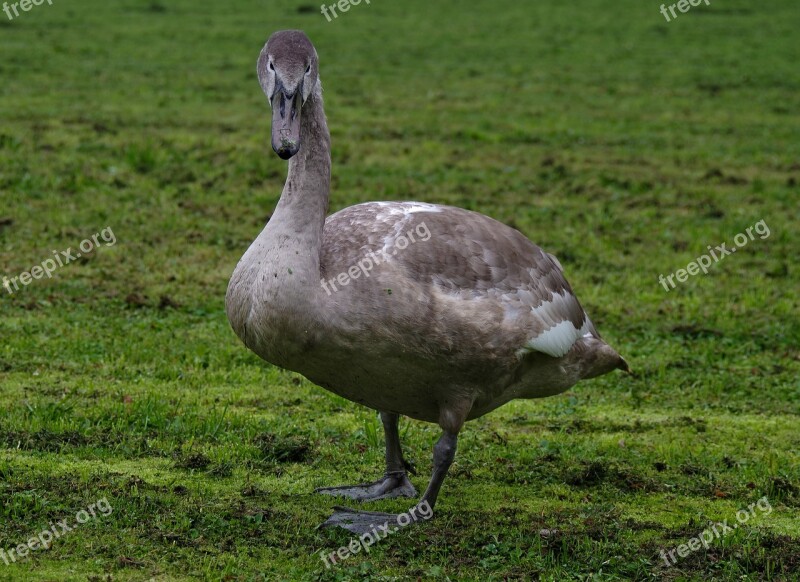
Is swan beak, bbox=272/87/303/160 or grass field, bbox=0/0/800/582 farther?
grass field, bbox=0/0/800/582

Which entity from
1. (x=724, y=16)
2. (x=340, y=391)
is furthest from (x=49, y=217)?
(x=724, y=16)

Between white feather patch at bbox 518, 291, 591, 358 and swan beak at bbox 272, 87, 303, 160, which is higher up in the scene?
swan beak at bbox 272, 87, 303, 160

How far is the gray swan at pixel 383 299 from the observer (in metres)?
6.07

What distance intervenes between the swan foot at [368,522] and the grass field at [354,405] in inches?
3.9

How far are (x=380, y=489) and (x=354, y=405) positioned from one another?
1.74 meters

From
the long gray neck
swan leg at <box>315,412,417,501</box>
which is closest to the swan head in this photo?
the long gray neck

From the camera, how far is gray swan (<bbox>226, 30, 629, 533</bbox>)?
6.07 metres

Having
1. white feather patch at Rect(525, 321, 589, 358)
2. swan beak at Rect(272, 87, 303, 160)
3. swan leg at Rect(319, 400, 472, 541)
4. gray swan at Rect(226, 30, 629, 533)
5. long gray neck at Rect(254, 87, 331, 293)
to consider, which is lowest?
swan leg at Rect(319, 400, 472, 541)

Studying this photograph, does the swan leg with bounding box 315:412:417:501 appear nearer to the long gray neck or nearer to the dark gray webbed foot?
the dark gray webbed foot

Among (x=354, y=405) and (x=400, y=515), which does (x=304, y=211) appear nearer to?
(x=400, y=515)

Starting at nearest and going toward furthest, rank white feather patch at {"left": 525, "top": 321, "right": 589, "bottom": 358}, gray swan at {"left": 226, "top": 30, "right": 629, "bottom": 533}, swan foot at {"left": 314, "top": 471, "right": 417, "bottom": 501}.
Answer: gray swan at {"left": 226, "top": 30, "right": 629, "bottom": 533}, white feather patch at {"left": 525, "top": 321, "right": 589, "bottom": 358}, swan foot at {"left": 314, "top": 471, "right": 417, "bottom": 501}

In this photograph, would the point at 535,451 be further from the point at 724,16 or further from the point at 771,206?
the point at 724,16

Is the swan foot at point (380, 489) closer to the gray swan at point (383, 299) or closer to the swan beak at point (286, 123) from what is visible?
the gray swan at point (383, 299)

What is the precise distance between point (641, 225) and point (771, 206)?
7.60ft
